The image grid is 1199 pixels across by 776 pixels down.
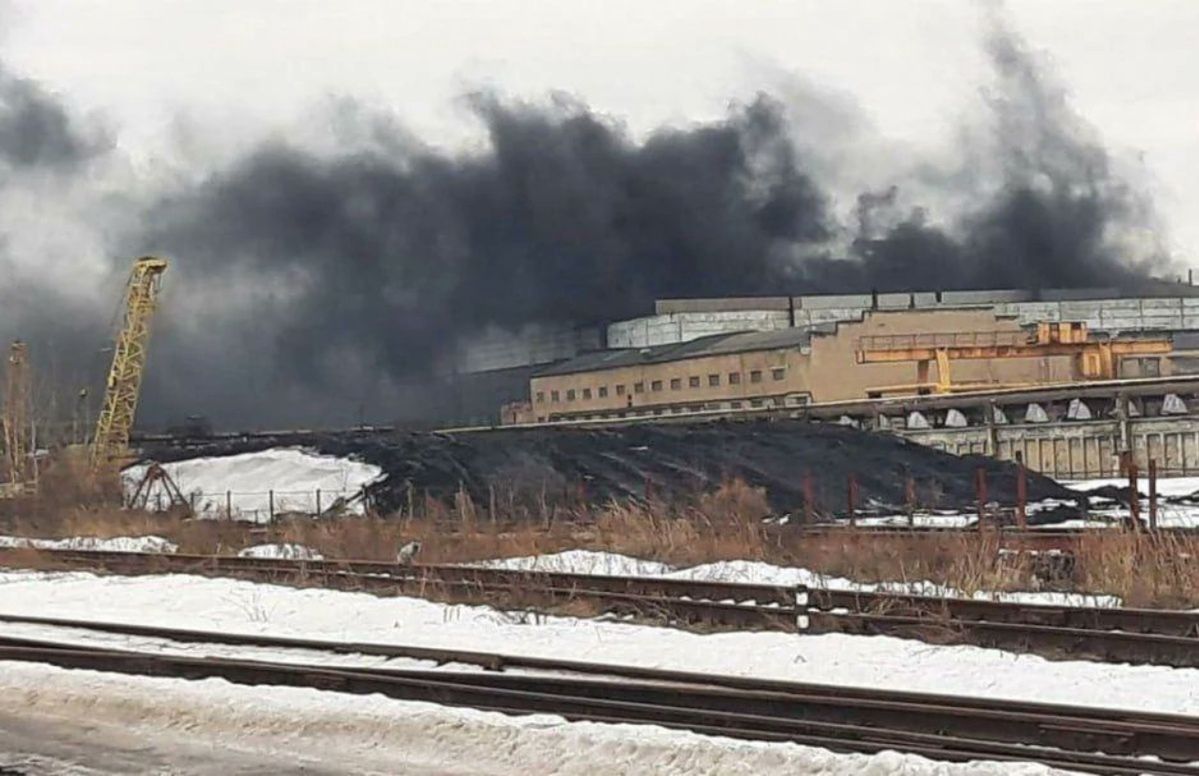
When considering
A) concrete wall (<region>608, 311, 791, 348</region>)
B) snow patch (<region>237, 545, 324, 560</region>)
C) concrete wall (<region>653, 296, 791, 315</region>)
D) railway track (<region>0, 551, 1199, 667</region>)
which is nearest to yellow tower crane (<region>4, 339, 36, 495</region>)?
snow patch (<region>237, 545, 324, 560</region>)

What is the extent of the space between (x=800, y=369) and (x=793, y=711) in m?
52.5

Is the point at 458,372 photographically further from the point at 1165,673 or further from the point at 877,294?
the point at 1165,673

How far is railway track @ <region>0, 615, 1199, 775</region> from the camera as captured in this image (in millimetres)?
8461

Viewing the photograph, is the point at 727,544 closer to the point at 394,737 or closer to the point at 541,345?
the point at 394,737

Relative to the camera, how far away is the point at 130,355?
55.2m

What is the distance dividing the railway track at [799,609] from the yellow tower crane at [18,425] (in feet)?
93.5

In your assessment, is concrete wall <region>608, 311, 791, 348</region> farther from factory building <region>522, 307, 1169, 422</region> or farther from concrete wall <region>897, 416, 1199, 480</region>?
concrete wall <region>897, 416, 1199, 480</region>

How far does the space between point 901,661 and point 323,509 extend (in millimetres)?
24314

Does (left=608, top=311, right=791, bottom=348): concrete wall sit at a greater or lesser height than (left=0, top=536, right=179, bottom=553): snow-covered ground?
greater

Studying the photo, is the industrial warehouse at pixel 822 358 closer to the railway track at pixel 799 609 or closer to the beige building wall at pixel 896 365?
the beige building wall at pixel 896 365

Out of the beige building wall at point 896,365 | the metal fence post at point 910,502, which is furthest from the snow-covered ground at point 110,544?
the beige building wall at point 896,365

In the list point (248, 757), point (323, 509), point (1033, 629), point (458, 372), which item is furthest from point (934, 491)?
point (458, 372)

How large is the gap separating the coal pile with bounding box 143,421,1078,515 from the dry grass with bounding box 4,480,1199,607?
226 cm

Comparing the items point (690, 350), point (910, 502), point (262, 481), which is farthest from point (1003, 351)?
point (910, 502)
